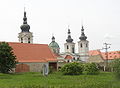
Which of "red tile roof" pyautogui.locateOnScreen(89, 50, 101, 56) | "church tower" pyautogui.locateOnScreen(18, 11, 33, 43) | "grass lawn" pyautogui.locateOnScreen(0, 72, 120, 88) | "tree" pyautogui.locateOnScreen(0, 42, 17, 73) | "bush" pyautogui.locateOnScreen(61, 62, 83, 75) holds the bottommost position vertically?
"grass lawn" pyautogui.locateOnScreen(0, 72, 120, 88)

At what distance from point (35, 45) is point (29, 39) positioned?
15982mm

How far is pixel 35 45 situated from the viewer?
6788 centimetres

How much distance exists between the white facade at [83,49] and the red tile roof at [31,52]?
41790 millimetres

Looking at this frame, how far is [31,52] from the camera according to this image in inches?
2539

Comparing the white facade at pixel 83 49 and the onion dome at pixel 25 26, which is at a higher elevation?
the onion dome at pixel 25 26

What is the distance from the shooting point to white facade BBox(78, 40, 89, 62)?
108438 mm

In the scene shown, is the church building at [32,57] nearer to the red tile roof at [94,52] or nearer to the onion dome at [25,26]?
the onion dome at [25,26]

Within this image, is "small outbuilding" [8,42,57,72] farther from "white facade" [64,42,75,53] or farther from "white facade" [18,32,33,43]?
"white facade" [64,42,75,53]

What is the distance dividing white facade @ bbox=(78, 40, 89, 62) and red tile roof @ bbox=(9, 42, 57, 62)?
4179cm

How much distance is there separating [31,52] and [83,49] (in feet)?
157

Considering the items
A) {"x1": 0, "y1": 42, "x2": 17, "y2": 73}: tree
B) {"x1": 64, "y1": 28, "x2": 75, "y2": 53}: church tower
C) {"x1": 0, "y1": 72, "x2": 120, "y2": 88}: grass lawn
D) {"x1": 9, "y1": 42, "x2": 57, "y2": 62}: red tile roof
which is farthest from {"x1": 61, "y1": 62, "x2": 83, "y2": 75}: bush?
{"x1": 64, "y1": 28, "x2": 75, "y2": 53}: church tower

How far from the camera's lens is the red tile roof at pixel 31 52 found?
61.7 meters

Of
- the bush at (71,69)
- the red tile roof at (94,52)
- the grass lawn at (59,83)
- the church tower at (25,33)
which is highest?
the church tower at (25,33)

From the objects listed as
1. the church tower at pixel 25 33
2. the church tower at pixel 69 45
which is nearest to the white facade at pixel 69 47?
the church tower at pixel 69 45
